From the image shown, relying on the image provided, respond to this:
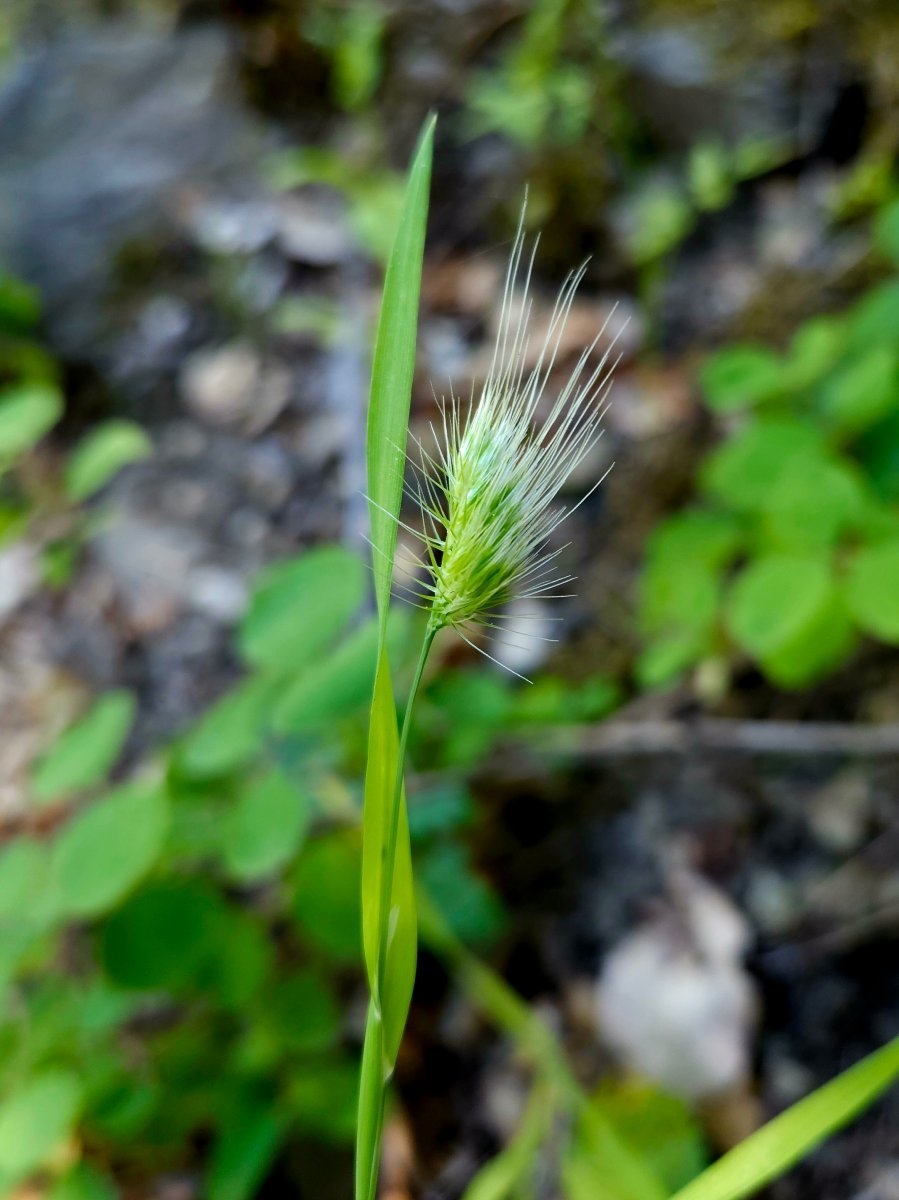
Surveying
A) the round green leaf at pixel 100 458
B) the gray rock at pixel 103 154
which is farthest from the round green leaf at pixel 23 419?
the gray rock at pixel 103 154

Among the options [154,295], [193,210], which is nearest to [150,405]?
[154,295]

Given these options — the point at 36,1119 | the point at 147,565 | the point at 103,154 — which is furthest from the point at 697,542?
the point at 103,154

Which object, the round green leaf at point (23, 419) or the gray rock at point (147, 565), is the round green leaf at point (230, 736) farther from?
the gray rock at point (147, 565)

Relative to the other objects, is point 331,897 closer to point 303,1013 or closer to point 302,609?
point 303,1013

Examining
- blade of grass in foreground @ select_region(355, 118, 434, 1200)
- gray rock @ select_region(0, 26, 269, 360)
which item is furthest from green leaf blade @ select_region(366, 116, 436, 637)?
gray rock @ select_region(0, 26, 269, 360)

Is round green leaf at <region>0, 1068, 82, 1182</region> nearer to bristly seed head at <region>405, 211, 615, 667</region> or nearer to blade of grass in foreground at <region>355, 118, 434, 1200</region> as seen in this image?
blade of grass in foreground at <region>355, 118, 434, 1200</region>

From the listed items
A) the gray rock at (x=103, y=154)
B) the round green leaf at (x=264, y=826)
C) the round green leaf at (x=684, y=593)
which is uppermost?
the gray rock at (x=103, y=154)
